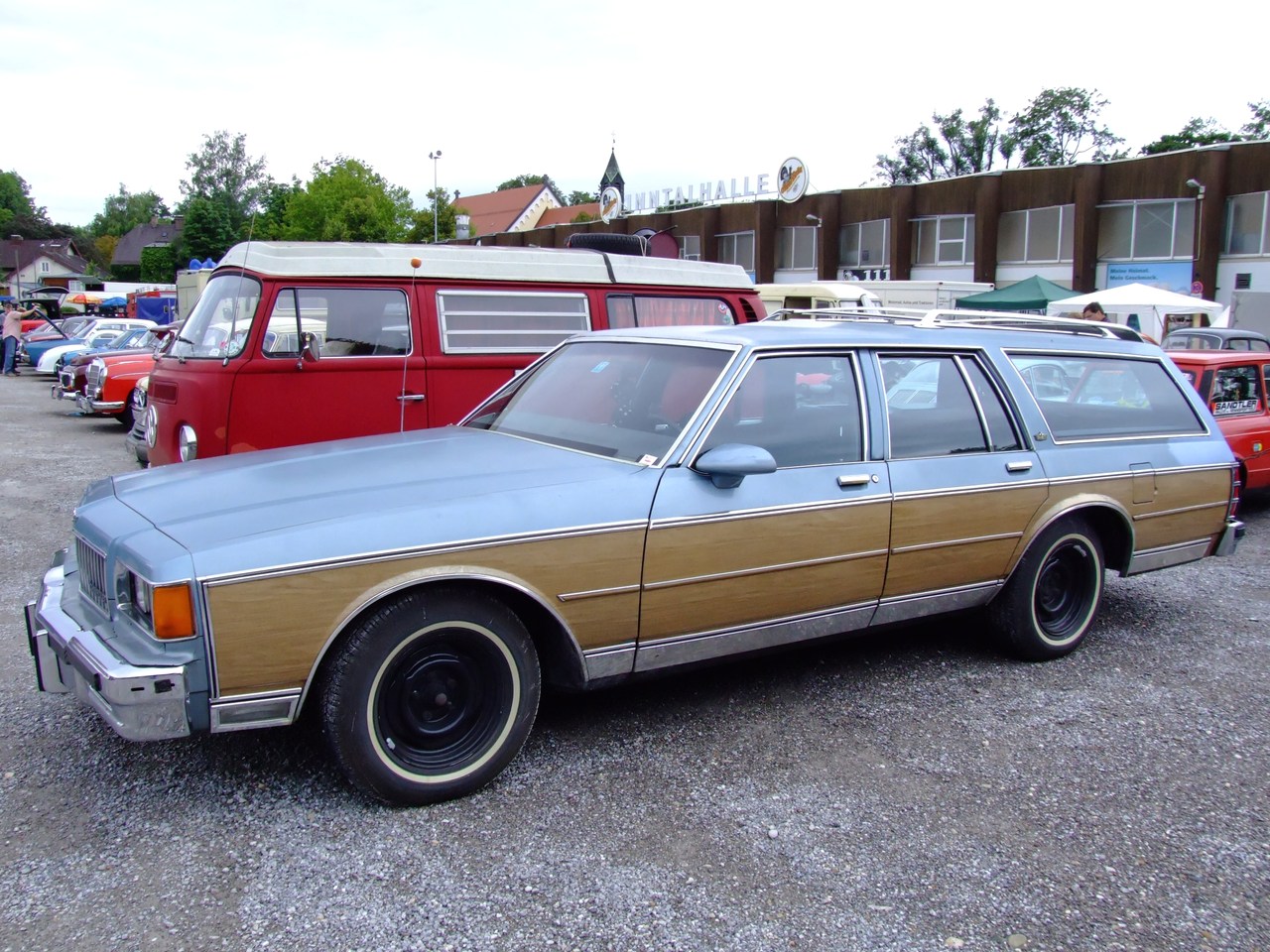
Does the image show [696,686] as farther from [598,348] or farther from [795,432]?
[598,348]

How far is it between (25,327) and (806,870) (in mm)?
37807

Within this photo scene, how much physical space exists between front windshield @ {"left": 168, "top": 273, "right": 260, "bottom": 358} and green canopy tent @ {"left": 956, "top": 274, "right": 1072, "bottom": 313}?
2025 centimetres

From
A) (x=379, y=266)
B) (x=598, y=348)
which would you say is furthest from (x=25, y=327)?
(x=598, y=348)

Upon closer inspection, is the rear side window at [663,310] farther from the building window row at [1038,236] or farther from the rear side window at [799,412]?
the building window row at [1038,236]

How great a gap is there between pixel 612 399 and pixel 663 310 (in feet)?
13.3

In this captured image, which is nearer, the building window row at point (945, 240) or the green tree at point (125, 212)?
the building window row at point (945, 240)

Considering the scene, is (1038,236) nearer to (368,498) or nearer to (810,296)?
(810,296)

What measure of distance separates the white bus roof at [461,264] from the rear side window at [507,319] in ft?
0.45

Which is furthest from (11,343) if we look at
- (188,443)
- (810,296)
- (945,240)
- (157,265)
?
(157,265)

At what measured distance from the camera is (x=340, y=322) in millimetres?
6730

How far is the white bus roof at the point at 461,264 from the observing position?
21.6ft

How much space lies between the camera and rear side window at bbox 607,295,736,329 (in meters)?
7.98

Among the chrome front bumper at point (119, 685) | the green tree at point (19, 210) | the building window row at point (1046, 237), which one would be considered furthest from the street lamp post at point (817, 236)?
the green tree at point (19, 210)

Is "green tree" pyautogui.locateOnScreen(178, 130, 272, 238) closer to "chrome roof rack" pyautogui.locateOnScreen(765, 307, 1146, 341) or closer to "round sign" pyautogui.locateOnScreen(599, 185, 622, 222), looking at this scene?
"round sign" pyautogui.locateOnScreen(599, 185, 622, 222)
